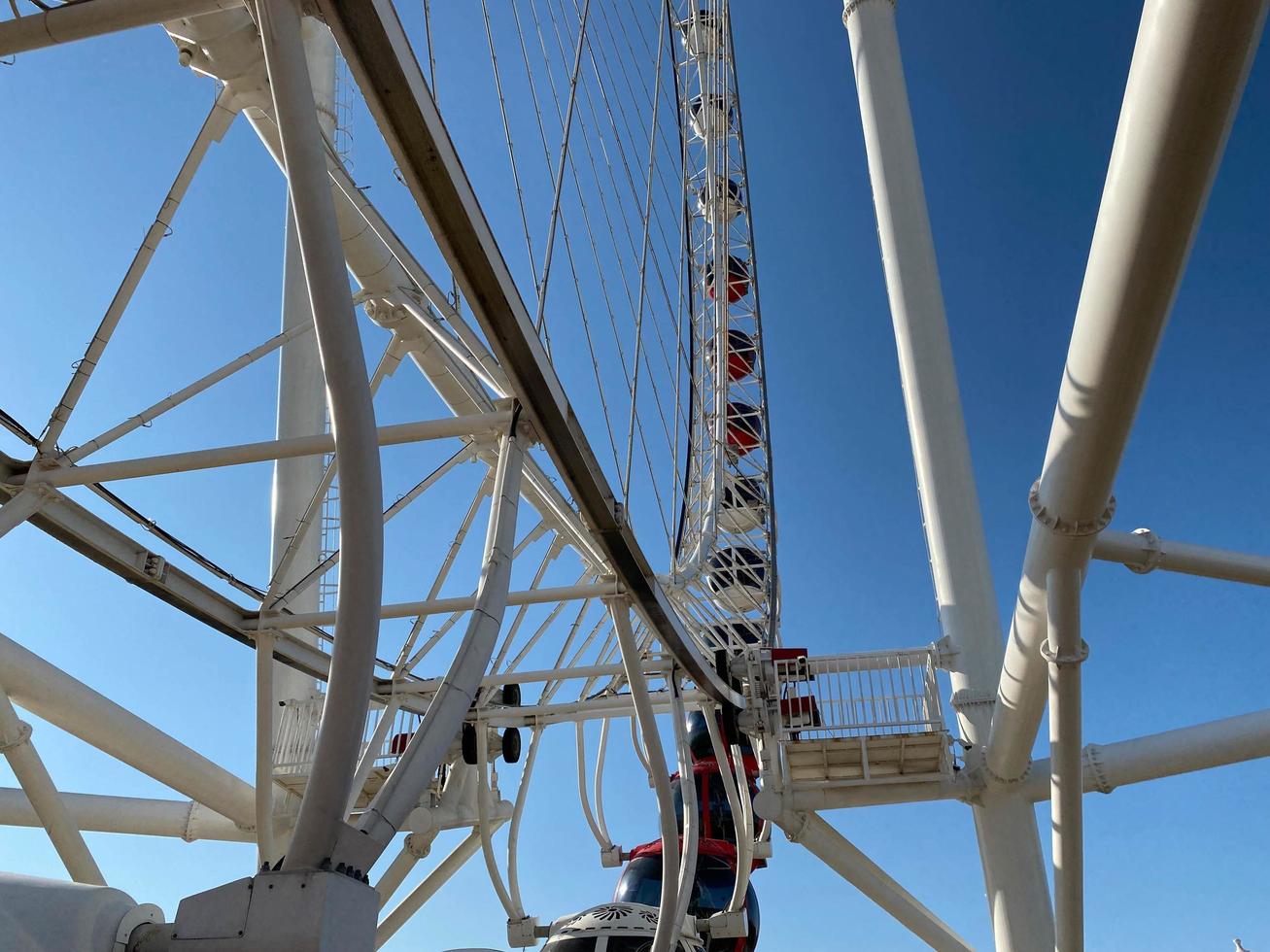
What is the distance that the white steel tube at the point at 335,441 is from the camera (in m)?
4.87

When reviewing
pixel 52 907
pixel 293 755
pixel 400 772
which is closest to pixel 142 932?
pixel 52 907

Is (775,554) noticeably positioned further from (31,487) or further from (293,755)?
(31,487)

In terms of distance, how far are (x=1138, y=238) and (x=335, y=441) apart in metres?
4.05

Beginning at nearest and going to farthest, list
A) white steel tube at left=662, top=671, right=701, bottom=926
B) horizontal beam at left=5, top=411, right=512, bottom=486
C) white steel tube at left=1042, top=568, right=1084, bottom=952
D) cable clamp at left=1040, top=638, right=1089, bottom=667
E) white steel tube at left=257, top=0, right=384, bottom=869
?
1. white steel tube at left=257, top=0, right=384, bottom=869
2. horizontal beam at left=5, top=411, right=512, bottom=486
3. white steel tube at left=1042, top=568, right=1084, bottom=952
4. cable clamp at left=1040, top=638, right=1089, bottom=667
5. white steel tube at left=662, top=671, right=701, bottom=926

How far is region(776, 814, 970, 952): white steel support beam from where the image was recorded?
15.7 m

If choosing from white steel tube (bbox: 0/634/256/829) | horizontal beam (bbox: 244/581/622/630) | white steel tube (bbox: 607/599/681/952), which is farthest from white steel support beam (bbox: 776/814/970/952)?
white steel tube (bbox: 0/634/256/829)

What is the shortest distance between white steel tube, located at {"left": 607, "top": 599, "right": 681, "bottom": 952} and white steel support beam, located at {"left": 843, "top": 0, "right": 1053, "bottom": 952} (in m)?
5.07

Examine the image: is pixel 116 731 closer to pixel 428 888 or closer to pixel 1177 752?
pixel 428 888

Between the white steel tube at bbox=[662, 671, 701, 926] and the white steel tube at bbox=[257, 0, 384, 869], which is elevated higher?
Result: the white steel tube at bbox=[662, 671, 701, 926]

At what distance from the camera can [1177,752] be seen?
41.7 ft

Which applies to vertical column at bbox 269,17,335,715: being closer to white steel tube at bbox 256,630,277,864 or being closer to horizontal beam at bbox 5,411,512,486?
white steel tube at bbox 256,630,277,864

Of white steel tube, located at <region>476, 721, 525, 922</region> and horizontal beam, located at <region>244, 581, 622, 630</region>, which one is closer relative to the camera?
horizontal beam, located at <region>244, 581, 622, 630</region>

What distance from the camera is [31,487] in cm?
901

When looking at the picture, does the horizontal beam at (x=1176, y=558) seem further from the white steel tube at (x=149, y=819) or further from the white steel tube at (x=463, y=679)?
the white steel tube at (x=149, y=819)
